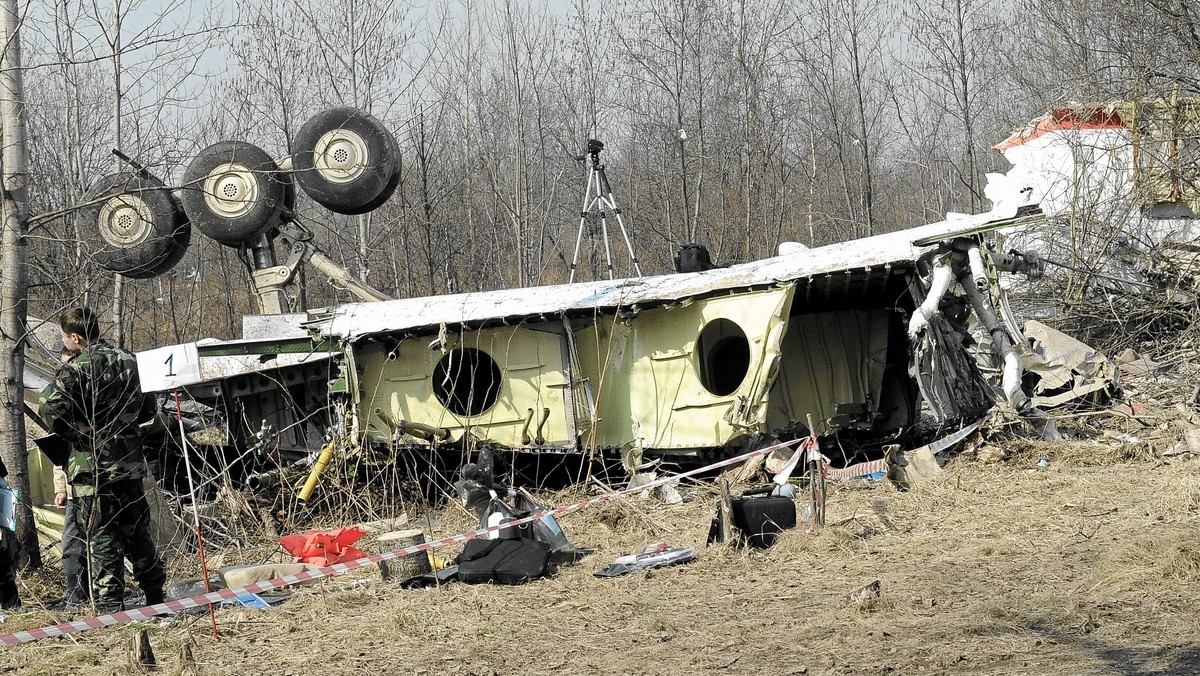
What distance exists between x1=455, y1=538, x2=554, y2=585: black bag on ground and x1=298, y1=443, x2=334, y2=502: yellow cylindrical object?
2926 millimetres

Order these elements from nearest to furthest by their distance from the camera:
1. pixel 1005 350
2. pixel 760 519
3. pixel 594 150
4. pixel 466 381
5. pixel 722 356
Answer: pixel 760 519, pixel 1005 350, pixel 466 381, pixel 722 356, pixel 594 150

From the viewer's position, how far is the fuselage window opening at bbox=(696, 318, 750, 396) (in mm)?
11617

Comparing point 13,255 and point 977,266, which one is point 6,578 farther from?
point 977,266

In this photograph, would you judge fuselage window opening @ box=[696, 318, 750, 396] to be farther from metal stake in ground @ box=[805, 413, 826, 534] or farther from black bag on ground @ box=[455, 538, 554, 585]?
black bag on ground @ box=[455, 538, 554, 585]

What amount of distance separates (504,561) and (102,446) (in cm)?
263

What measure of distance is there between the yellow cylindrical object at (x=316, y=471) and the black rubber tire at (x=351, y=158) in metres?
2.66

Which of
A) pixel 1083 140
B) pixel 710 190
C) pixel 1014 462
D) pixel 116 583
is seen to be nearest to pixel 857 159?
pixel 710 190

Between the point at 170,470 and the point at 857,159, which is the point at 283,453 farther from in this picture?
the point at 857,159

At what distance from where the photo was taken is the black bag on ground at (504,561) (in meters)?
7.23

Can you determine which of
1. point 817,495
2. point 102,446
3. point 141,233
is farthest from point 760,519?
point 141,233

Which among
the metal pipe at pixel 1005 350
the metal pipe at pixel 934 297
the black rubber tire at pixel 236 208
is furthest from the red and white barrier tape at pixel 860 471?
the black rubber tire at pixel 236 208

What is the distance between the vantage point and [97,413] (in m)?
6.58

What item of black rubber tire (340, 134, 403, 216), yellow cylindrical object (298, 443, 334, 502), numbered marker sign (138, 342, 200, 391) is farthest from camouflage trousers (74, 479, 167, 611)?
black rubber tire (340, 134, 403, 216)

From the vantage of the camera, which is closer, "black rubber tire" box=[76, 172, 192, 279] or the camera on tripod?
"black rubber tire" box=[76, 172, 192, 279]
